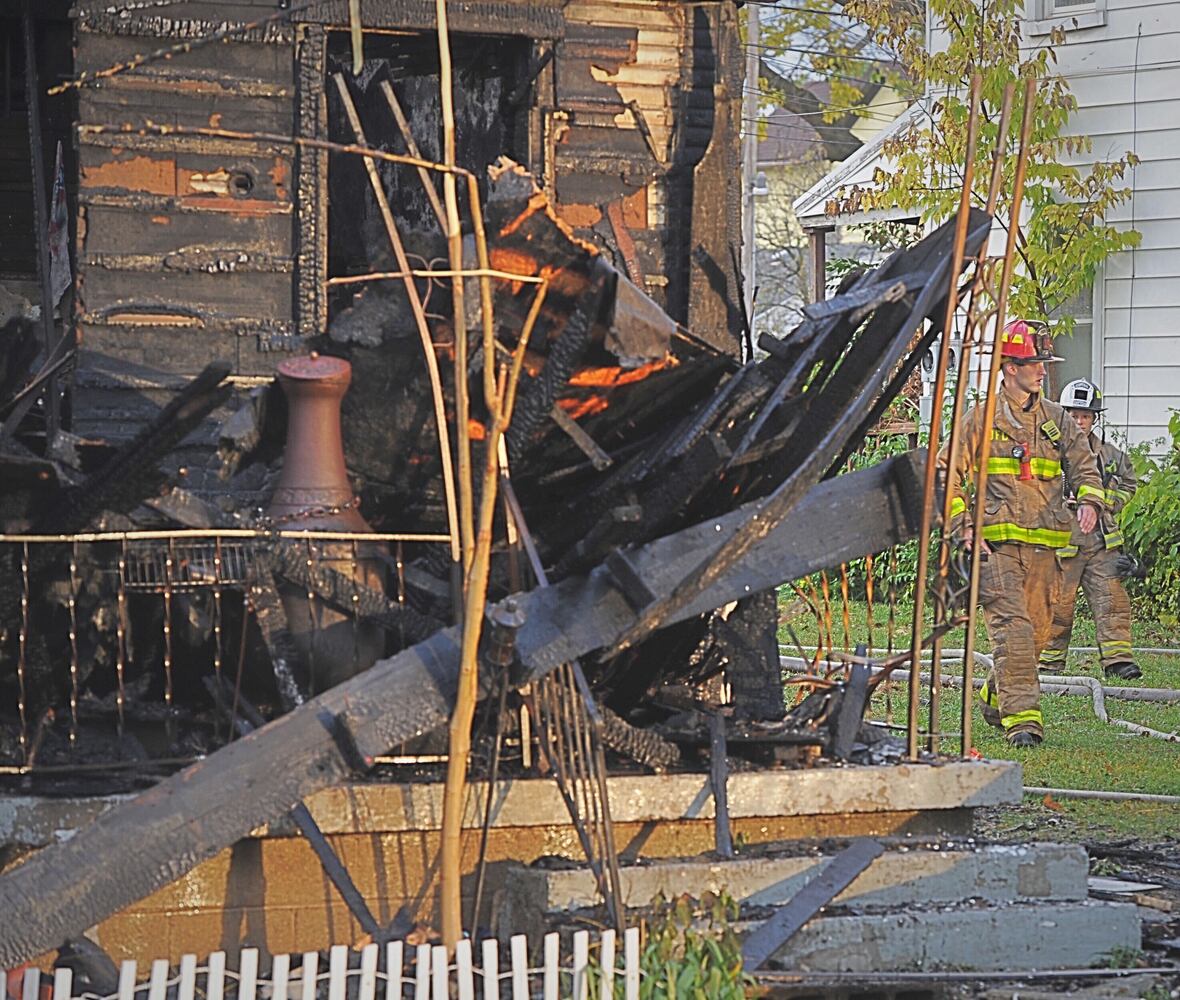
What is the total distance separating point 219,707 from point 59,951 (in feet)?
3.97

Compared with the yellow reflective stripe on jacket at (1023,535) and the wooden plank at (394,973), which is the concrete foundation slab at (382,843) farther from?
the yellow reflective stripe on jacket at (1023,535)

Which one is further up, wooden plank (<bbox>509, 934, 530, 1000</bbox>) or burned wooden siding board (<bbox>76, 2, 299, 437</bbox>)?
burned wooden siding board (<bbox>76, 2, 299, 437</bbox>)

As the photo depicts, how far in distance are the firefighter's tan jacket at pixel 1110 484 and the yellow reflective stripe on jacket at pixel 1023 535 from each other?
0.74ft

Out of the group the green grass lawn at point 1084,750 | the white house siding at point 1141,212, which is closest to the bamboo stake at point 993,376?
the green grass lawn at point 1084,750

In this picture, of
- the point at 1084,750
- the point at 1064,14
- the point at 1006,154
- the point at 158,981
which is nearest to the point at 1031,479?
the point at 1084,750

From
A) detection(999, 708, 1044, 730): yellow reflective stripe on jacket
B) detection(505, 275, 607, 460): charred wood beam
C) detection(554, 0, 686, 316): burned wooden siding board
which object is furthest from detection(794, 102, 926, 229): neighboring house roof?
detection(505, 275, 607, 460): charred wood beam

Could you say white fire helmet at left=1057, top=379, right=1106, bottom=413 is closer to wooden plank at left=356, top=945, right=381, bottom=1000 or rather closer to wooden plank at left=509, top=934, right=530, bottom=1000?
wooden plank at left=509, top=934, right=530, bottom=1000

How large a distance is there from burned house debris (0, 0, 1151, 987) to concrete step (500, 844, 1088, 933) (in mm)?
246

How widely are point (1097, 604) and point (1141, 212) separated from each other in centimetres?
680

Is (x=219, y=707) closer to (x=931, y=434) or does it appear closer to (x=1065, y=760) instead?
(x=931, y=434)

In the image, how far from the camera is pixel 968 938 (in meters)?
6.88

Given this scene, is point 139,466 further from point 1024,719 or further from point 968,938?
point 1024,719

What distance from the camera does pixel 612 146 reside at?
1011cm

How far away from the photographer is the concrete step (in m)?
6.78
